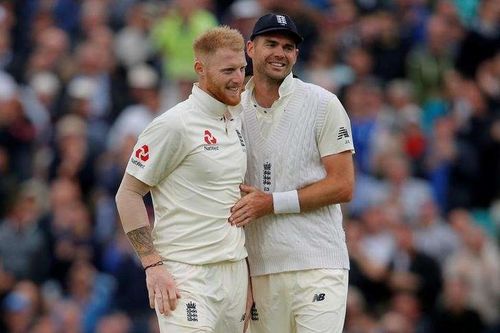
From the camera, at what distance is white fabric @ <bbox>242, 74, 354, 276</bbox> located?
9.64m

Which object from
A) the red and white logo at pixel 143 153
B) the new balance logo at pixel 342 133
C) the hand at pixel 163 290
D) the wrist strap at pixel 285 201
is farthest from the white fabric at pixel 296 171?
the red and white logo at pixel 143 153

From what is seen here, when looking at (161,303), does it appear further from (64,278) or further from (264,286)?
(64,278)

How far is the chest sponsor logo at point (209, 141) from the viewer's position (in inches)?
363

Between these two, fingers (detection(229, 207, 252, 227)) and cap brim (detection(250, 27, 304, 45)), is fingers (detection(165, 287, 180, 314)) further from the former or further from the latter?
cap brim (detection(250, 27, 304, 45))

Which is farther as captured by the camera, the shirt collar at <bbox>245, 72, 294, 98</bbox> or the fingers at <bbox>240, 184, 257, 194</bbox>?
the shirt collar at <bbox>245, 72, 294, 98</bbox>

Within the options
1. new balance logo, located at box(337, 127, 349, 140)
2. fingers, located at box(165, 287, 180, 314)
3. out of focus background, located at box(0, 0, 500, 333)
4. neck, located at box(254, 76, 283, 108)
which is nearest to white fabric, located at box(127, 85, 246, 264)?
fingers, located at box(165, 287, 180, 314)

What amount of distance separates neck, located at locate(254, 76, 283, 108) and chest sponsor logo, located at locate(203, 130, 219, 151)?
664 millimetres

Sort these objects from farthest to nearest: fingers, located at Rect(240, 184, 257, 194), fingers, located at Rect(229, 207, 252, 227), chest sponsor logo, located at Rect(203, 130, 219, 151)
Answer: fingers, located at Rect(240, 184, 257, 194) → fingers, located at Rect(229, 207, 252, 227) → chest sponsor logo, located at Rect(203, 130, 219, 151)

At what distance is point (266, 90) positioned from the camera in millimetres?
9773

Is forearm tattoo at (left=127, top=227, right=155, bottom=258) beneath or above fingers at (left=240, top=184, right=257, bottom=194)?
beneath

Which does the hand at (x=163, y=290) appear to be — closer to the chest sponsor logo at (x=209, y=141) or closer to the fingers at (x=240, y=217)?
the fingers at (x=240, y=217)

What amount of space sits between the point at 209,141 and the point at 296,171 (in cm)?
75

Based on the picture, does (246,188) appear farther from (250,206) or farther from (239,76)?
(239,76)

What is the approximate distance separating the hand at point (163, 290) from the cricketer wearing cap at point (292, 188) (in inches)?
28.6
